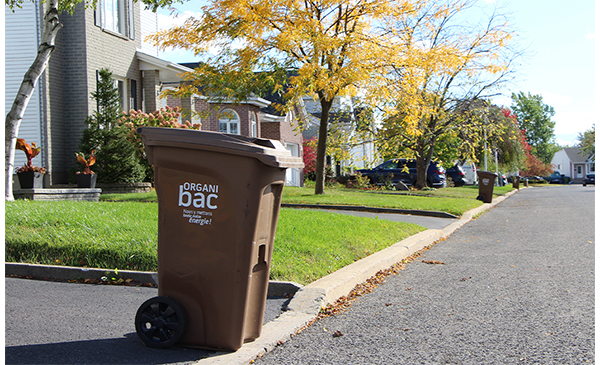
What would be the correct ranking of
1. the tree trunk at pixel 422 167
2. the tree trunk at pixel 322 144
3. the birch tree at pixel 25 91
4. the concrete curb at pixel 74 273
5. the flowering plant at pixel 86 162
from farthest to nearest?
the tree trunk at pixel 422 167
the tree trunk at pixel 322 144
the flowering plant at pixel 86 162
the birch tree at pixel 25 91
the concrete curb at pixel 74 273

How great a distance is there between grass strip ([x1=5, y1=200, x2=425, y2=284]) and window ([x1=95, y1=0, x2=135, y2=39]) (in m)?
10.7

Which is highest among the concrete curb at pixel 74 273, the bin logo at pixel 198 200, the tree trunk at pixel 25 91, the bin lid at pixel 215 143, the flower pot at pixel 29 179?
the tree trunk at pixel 25 91

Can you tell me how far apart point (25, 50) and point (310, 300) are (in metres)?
14.7

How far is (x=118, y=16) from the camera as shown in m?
18.8

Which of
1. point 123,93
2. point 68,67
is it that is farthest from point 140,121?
point 68,67

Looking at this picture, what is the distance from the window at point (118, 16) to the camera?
58.2ft

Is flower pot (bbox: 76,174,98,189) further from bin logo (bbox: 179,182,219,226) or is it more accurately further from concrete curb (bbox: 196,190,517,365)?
bin logo (bbox: 179,182,219,226)

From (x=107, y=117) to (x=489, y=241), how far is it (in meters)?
11.9

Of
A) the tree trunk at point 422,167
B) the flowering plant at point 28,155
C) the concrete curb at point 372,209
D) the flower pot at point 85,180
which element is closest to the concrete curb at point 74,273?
the flowering plant at point 28,155

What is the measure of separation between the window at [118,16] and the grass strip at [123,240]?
10.7 m

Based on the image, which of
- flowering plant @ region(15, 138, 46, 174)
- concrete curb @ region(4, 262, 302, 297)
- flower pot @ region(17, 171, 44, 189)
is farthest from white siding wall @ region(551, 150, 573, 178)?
concrete curb @ region(4, 262, 302, 297)

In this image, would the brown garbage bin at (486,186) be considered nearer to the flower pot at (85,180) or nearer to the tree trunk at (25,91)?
the flower pot at (85,180)

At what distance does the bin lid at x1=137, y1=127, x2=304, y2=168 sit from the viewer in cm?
360

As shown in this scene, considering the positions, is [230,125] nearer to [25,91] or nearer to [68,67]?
[68,67]
